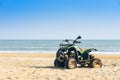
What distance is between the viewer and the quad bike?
1668 centimetres

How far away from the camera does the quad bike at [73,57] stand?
54.7 ft

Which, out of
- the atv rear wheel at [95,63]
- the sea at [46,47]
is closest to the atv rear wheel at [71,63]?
the atv rear wheel at [95,63]

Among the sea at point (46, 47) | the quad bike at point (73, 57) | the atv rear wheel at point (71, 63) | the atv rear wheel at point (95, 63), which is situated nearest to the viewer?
the atv rear wheel at point (71, 63)

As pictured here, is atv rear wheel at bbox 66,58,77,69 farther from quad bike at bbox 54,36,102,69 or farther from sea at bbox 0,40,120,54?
sea at bbox 0,40,120,54

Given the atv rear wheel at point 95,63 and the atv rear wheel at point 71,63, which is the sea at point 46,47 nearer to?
the atv rear wheel at point 95,63

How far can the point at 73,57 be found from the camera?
55.6 feet

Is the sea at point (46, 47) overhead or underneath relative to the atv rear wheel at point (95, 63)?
underneath

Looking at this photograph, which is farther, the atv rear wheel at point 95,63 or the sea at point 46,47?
the sea at point 46,47

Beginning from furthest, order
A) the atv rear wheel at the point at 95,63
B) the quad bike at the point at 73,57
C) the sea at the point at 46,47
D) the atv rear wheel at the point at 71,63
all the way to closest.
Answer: the sea at the point at 46,47 < the atv rear wheel at the point at 95,63 < the quad bike at the point at 73,57 < the atv rear wheel at the point at 71,63

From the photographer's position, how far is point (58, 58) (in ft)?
55.7

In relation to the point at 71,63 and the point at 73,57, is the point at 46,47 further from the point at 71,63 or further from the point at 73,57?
the point at 71,63

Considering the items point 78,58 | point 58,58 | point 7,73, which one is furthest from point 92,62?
point 7,73

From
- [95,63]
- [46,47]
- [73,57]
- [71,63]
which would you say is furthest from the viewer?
[46,47]

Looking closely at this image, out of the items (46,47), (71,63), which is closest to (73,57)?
(71,63)
